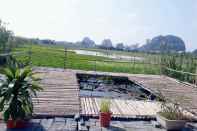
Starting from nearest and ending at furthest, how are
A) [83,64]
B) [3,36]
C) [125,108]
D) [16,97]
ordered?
[16,97]
[125,108]
[3,36]
[83,64]

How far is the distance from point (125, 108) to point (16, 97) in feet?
7.58

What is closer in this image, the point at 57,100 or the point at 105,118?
the point at 105,118

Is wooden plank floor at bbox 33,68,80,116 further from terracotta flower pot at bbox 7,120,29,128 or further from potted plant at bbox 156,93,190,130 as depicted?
potted plant at bbox 156,93,190,130

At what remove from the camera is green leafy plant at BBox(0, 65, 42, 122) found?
364cm

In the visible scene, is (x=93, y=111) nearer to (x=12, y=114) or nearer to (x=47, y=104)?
(x=47, y=104)

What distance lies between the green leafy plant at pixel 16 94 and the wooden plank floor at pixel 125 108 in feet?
3.67

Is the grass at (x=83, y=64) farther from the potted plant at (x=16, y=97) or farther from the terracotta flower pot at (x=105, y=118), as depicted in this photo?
the terracotta flower pot at (x=105, y=118)

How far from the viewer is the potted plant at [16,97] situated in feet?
11.9

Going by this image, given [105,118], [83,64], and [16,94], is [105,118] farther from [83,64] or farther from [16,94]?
[83,64]

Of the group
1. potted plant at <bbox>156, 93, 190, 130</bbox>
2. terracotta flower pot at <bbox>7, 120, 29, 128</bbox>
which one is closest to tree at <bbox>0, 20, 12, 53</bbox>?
terracotta flower pot at <bbox>7, 120, 29, 128</bbox>

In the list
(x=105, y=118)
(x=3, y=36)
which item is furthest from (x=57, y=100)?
(x=3, y=36)

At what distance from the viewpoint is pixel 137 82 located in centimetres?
885

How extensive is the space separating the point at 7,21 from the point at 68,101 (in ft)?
34.1

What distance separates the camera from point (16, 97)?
3.69 meters
